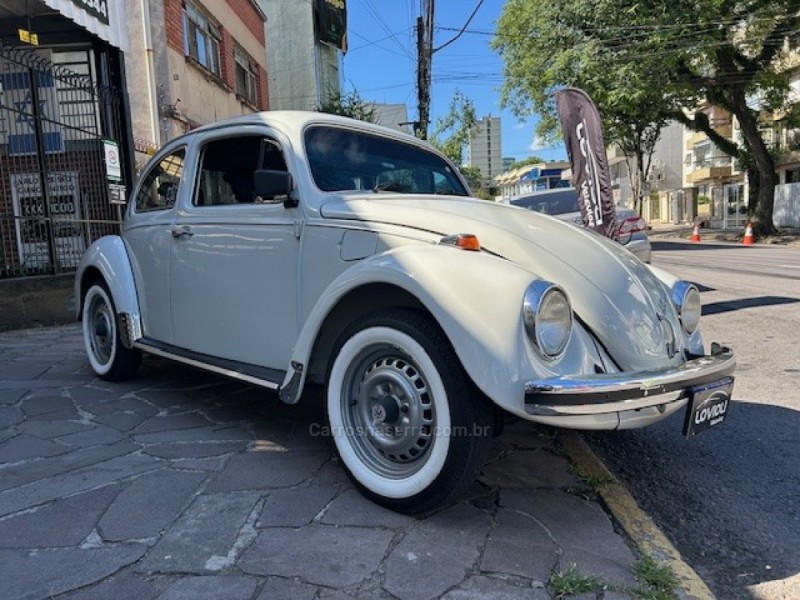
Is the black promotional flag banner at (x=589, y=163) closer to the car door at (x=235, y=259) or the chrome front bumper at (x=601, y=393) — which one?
the car door at (x=235, y=259)

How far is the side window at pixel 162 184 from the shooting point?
4234 mm

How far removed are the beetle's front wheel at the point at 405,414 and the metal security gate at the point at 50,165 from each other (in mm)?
6857

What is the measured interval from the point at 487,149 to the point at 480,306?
3948 centimetres

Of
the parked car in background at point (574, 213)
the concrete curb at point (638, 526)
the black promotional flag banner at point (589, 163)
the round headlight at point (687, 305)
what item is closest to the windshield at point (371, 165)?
the round headlight at point (687, 305)

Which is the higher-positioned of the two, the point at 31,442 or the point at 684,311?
the point at 684,311

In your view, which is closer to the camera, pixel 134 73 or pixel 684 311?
pixel 684 311

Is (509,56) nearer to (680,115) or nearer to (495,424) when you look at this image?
(680,115)

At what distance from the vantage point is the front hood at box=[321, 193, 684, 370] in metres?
2.60

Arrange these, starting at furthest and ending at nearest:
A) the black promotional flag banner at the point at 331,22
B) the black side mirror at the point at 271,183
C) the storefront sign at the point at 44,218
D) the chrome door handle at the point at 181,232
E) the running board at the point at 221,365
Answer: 1. the black promotional flag banner at the point at 331,22
2. the storefront sign at the point at 44,218
3. the chrome door handle at the point at 181,232
4. the running board at the point at 221,365
5. the black side mirror at the point at 271,183

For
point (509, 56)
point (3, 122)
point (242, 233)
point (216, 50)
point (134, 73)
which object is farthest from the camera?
point (509, 56)

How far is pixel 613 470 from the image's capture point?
3.30 m

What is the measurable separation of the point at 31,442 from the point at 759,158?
25.5m

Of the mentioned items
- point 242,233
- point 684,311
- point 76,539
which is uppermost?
point 242,233

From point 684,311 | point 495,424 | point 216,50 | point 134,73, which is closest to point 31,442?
point 495,424
